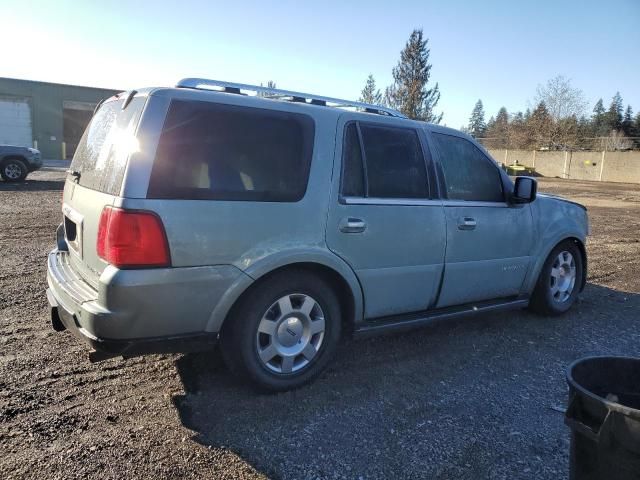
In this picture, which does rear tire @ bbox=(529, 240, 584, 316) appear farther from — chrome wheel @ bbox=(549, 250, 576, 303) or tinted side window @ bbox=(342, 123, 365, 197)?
tinted side window @ bbox=(342, 123, 365, 197)

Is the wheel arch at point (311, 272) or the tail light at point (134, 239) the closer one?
the tail light at point (134, 239)

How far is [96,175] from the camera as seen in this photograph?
3.37 meters

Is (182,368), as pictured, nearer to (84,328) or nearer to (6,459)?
(84,328)

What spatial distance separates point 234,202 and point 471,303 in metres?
2.47

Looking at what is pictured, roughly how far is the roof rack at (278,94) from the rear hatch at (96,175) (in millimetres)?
438

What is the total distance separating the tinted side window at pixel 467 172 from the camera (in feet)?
14.3

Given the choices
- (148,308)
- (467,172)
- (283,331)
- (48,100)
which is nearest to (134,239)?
(148,308)

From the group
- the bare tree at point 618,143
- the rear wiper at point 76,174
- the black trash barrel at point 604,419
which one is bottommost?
the black trash barrel at point 604,419

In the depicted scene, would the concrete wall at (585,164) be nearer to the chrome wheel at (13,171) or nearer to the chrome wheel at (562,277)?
the chrome wheel at (13,171)

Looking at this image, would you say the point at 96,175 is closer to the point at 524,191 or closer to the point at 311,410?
the point at 311,410

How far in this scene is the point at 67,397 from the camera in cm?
328

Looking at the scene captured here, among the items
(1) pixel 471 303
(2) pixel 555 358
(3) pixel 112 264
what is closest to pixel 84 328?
(3) pixel 112 264

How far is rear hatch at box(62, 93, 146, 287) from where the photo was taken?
3.06 m

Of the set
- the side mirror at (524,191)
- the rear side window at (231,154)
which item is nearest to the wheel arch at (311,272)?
the rear side window at (231,154)
